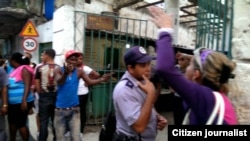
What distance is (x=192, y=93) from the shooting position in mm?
1673

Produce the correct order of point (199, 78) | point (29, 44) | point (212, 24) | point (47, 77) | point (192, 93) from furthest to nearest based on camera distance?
point (29, 44) < point (47, 77) < point (212, 24) < point (199, 78) < point (192, 93)

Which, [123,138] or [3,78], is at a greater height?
[3,78]

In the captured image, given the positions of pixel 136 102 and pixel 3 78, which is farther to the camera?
pixel 3 78

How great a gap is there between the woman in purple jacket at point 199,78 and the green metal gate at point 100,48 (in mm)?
5095

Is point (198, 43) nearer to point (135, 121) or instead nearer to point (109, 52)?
point (135, 121)

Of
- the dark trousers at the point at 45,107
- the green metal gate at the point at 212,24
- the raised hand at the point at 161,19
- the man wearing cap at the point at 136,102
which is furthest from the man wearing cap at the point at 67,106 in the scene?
the raised hand at the point at 161,19

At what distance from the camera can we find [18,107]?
492cm

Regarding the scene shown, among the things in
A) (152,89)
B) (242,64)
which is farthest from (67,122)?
(242,64)

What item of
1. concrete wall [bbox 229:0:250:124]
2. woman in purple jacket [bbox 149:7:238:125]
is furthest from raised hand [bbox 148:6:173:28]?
concrete wall [bbox 229:0:250:124]

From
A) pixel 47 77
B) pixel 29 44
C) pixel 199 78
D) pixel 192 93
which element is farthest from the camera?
pixel 29 44

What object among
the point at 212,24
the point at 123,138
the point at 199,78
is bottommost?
the point at 123,138

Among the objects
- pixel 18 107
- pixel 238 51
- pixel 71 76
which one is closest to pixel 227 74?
pixel 238 51
